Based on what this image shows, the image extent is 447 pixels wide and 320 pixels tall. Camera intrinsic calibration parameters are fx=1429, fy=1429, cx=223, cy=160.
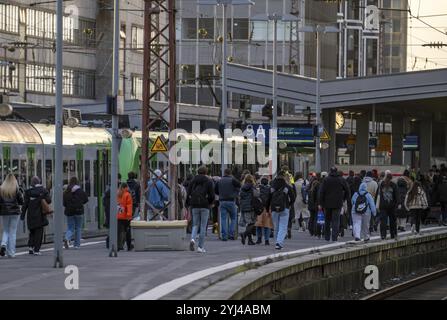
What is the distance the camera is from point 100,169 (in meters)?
42.4

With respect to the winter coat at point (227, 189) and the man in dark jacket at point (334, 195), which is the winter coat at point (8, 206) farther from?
the man in dark jacket at point (334, 195)

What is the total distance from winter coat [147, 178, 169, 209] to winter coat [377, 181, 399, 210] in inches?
229

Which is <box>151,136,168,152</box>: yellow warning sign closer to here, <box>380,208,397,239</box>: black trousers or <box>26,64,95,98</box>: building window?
<box>380,208,397,239</box>: black trousers

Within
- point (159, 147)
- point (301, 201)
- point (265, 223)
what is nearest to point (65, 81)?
point (301, 201)

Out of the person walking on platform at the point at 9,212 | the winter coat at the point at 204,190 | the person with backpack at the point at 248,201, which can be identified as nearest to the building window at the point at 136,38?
the person with backpack at the point at 248,201

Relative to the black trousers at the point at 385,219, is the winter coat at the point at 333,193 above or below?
above

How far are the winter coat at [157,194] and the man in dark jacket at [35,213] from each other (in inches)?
160

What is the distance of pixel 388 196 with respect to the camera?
36.7 meters

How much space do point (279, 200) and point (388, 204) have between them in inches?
202

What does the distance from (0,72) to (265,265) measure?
50.3 meters

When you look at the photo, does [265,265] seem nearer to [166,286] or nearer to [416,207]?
[166,286]

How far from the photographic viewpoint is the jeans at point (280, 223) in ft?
105

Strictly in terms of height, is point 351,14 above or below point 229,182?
above
